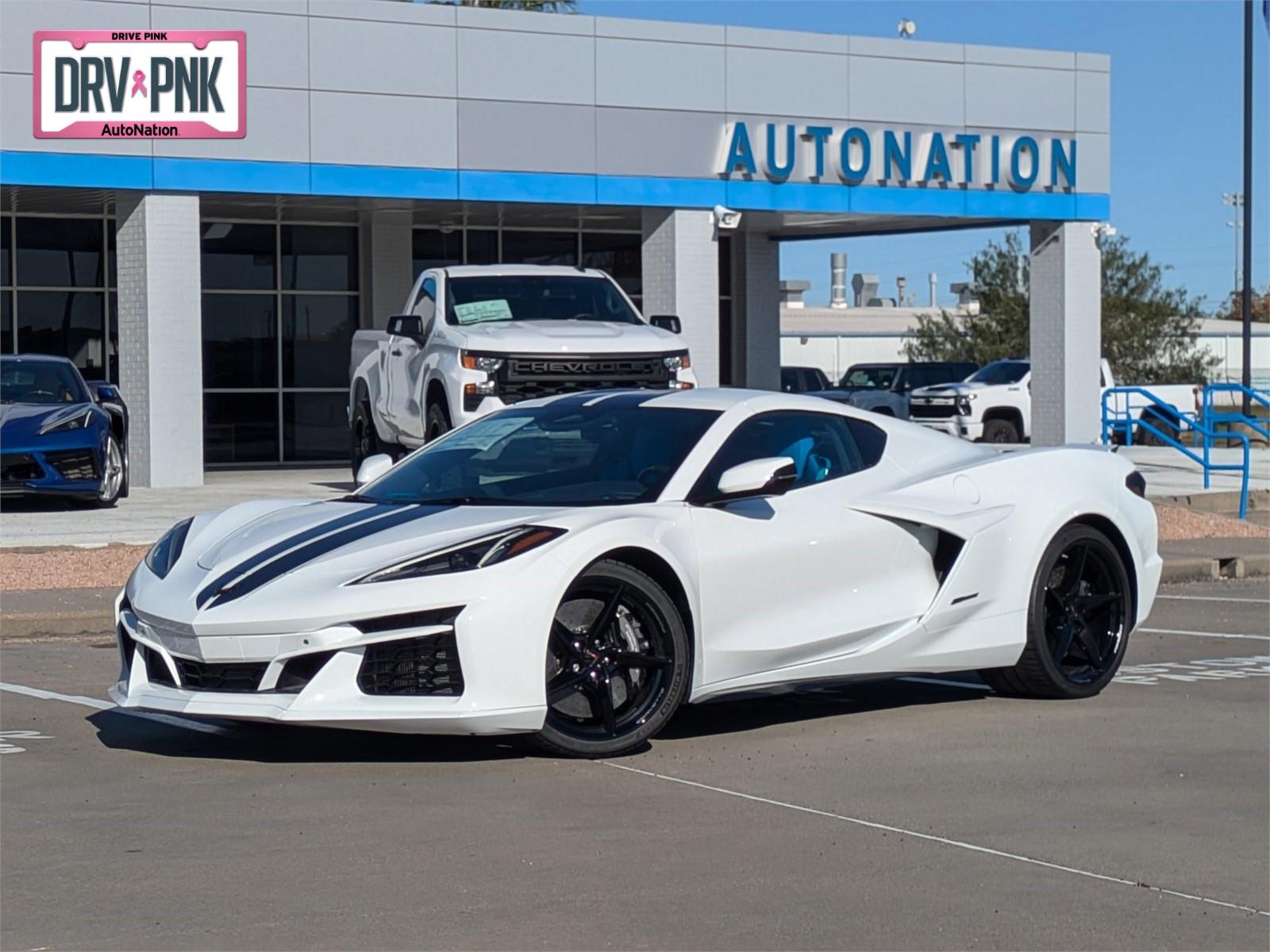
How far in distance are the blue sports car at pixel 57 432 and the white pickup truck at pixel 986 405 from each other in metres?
16.6

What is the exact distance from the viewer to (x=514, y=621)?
6.80 metres

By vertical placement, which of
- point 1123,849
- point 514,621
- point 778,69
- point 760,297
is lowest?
point 1123,849

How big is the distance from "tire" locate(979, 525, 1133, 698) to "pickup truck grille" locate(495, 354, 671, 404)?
746 cm

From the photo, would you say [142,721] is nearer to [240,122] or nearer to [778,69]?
[240,122]

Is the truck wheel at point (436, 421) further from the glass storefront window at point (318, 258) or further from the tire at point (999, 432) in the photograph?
the tire at point (999, 432)

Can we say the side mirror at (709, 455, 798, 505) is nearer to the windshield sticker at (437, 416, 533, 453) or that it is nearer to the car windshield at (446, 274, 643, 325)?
the windshield sticker at (437, 416, 533, 453)

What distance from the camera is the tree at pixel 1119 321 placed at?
176 ft

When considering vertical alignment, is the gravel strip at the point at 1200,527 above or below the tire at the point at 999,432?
below

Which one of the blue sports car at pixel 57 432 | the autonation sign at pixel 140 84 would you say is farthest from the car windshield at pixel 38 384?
the autonation sign at pixel 140 84

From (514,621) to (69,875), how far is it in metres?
1.87

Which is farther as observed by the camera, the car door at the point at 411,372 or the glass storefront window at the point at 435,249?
the glass storefront window at the point at 435,249

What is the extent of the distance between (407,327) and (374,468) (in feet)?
27.3

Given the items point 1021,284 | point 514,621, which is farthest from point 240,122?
point 1021,284

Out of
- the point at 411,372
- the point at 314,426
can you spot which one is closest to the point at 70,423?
the point at 411,372
